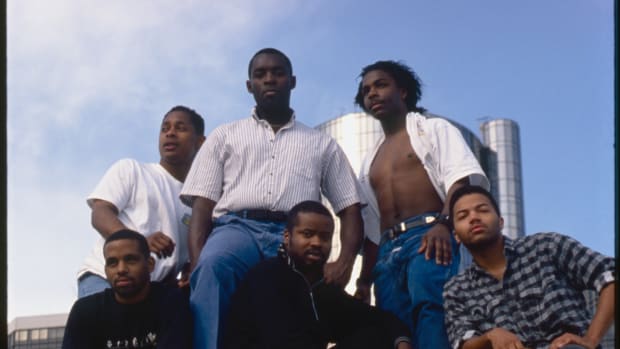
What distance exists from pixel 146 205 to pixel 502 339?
3.17m

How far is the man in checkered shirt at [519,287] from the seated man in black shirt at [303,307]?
47 centimetres

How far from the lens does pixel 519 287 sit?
6.71 m

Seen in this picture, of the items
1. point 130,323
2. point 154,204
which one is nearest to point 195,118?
point 154,204

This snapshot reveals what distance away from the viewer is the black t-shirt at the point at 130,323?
6.86 meters

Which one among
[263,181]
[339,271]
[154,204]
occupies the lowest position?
[339,271]

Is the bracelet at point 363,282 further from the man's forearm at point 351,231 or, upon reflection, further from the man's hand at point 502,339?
the man's hand at point 502,339

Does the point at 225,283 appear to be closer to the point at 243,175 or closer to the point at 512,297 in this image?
the point at 243,175

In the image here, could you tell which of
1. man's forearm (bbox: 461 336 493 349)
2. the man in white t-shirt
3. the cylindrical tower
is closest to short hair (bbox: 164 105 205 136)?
the man in white t-shirt

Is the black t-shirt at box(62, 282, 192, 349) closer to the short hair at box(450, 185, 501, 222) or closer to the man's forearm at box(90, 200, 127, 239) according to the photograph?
the man's forearm at box(90, 200, 127, 239)

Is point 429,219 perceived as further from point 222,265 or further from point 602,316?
point 602,316

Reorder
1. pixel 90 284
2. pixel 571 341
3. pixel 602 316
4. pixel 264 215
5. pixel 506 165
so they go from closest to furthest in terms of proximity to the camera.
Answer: pixel 571 341 < pixel 602 316 < pixel 264 215 < pixel 90 284 < pixel 506 165

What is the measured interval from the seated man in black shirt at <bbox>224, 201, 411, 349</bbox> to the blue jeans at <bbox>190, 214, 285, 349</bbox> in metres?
0.10

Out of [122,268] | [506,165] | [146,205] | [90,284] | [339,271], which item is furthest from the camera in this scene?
[506,165]

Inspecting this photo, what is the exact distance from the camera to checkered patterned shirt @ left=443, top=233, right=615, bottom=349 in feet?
21.2
